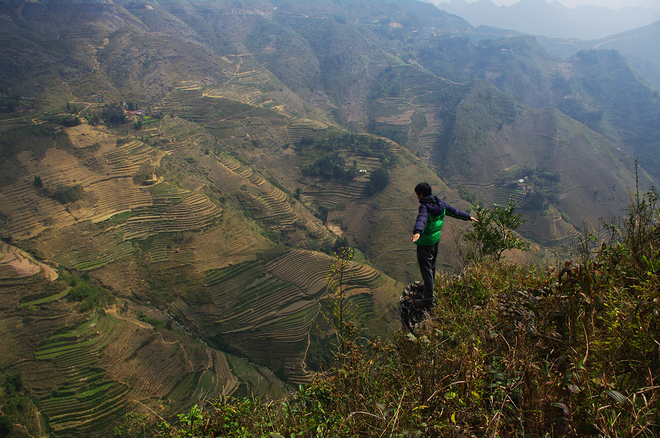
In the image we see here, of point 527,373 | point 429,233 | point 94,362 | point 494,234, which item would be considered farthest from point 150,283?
point 527,373

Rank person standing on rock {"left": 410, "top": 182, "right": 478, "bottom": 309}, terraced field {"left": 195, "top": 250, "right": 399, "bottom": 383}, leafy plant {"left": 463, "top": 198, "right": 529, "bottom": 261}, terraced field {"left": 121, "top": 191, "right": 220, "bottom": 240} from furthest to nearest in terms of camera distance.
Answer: terraced field {"left": 121, "top": 191, "right": 220, "bottom": 240}, terraced field {"left": 195, "top": 250, "right": 399, "bottom": 383}, leafy plant {"left": 463, "top": 198, "right": 529, "bottom": 261}, person standing on rock {"left": 410, "top": 182, "right": 478, "bottom": 309}

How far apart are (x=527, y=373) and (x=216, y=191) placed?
41.9 meters

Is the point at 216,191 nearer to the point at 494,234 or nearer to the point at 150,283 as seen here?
the point at 150,283

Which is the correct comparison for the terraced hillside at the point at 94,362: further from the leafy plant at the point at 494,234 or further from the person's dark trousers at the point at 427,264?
the person's dark trousers at the point at 427,264

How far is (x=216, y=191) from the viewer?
41.0 meters

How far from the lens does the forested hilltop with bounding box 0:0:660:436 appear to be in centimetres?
2116

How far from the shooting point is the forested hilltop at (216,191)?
21.2m

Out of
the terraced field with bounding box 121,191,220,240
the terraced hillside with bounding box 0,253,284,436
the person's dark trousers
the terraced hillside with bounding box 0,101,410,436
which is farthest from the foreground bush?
the terraced field with bounding box 121,191,220,240

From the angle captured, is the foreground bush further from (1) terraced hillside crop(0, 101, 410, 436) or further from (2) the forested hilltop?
(1) terraced hillside crop(0, 101, 410, 436)

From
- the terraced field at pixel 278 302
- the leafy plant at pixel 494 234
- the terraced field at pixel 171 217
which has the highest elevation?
the leafy plant at pixel 494 234

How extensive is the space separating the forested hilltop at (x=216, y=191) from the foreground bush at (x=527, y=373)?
84 cm

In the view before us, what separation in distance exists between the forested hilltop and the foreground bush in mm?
840

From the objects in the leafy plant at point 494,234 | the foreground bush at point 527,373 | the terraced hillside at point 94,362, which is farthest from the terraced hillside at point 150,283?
the foreground bush at point 527,373

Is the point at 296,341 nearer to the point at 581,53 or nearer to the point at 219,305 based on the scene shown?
the point at 219,305
